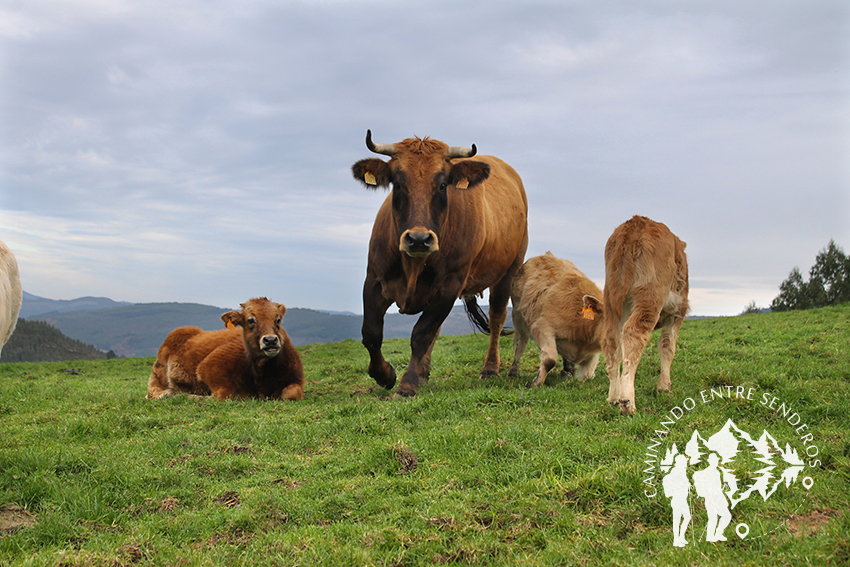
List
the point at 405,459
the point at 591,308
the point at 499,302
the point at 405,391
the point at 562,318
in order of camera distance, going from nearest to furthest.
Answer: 1. the point at 405,459
2. the point at 405,391
3. the point at 591,308
4. the point at 562,318
5. the point at 499,302

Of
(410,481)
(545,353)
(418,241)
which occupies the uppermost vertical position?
(418,241)

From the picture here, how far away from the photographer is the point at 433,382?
10.1m

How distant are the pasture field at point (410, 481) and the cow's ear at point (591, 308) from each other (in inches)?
37.6

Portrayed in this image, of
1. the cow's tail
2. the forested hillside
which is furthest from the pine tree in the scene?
the forested hillside

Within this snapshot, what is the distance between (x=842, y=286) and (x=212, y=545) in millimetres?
59954

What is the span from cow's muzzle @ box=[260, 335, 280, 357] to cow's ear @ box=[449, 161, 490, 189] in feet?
11.8

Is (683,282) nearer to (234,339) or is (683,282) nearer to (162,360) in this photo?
(234,339)

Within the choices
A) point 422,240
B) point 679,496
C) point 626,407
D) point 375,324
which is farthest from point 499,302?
point 679,496

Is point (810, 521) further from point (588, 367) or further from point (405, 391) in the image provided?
point (588, 367)

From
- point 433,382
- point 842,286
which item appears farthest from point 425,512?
point 842,286

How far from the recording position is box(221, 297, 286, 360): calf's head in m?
9.55

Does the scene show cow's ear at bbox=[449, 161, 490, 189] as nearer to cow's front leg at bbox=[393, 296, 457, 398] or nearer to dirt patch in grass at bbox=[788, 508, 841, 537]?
cow's front leg at bbox=[393, 296, 457, 398]

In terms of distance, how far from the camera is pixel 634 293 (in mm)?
7098

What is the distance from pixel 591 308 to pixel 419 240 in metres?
2.84
